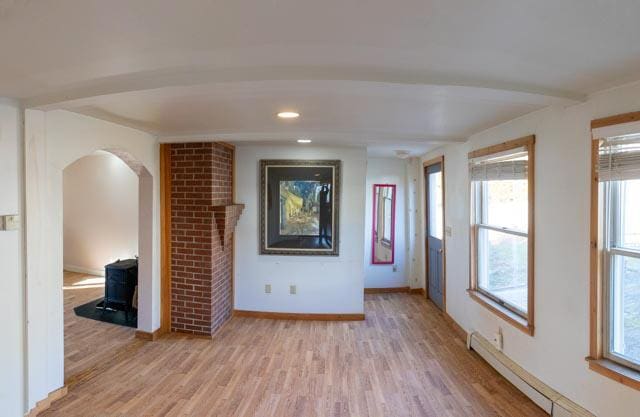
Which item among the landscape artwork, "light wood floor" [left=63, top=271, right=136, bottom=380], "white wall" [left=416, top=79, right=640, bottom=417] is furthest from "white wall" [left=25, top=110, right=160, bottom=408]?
"white wall" [left=416, top=79, right=640, bottom=417]

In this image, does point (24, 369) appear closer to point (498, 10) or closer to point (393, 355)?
point (393, 355)

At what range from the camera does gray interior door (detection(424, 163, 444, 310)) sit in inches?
180

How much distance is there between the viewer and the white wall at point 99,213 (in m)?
5.83

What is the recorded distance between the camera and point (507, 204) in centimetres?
293

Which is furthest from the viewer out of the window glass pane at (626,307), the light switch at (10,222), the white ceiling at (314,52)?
the light switch at (10,222)

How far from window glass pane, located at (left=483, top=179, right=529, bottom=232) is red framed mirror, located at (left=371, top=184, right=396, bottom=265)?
2071mm

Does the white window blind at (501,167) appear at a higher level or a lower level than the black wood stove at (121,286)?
higher

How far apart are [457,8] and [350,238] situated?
331cm

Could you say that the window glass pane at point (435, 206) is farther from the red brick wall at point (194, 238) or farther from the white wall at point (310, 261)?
the red brick wall at point (194, 238)

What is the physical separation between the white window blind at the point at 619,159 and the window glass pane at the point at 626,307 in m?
0.47

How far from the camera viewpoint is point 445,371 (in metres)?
2.94

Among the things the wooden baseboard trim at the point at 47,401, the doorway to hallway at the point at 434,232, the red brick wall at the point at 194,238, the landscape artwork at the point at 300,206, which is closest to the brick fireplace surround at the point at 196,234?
the red brick wall at the point at 194,238

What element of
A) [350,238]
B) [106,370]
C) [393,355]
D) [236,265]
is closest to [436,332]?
[393,355]

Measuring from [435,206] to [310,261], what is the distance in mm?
2010
